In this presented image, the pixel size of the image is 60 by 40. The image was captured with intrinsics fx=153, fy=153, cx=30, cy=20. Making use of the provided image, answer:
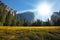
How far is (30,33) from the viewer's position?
13.5 ft

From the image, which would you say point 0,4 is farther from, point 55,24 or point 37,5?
point 55,24

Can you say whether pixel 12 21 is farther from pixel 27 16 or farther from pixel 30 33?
pixel 30 33

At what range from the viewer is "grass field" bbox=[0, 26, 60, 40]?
4.05 meters

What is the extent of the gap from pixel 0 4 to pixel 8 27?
2.23ft

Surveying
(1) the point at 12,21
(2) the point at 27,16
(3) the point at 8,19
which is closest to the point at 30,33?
(2) the point at 27,16

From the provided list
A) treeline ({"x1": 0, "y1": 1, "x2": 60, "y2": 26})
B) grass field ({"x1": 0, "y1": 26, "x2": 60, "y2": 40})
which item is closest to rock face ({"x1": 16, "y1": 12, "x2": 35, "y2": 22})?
treeline ({"x1": 0, "y1": 1, "x2": 60, "y2": 26})

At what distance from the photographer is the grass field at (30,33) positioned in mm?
4047

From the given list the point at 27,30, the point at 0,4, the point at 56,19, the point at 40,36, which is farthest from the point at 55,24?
the point at 0,4

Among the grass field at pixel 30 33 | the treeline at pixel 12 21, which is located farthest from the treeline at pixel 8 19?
the grass field at pixel 30 33

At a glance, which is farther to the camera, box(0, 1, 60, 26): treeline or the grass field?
box(0, 1, 60, 26): treeline

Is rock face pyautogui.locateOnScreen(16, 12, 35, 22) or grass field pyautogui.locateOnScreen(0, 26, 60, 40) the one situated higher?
rock face pyautogui.locateOnScreen(16, 12, 35, 22)

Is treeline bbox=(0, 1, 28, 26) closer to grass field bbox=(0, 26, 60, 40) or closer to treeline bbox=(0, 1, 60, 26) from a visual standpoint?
treeline bbox=(0, 1, 60, 26)

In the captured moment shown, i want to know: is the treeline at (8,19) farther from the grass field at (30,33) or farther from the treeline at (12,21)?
the grass field at (30,33)

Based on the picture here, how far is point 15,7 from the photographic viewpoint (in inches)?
170
